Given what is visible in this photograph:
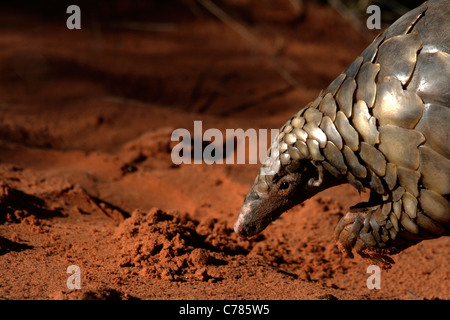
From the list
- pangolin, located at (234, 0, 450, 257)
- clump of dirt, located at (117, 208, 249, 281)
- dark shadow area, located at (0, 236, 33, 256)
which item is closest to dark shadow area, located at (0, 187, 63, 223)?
dark shadow area, located at (0, 236, 33, 256)

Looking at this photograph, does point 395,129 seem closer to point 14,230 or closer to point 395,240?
point 395,240

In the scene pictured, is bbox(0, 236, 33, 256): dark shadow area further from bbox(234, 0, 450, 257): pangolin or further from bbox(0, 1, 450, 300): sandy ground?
bbox(234, 0, 450, 257): pangolin

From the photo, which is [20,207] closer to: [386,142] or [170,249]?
[170,249]

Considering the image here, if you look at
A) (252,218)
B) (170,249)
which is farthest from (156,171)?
(252,218)

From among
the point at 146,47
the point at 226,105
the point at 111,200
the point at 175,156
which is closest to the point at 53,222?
the point at 111,200

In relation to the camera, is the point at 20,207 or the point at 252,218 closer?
the point at 252,218
